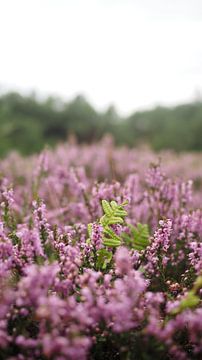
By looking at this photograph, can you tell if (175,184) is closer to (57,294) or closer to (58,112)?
(57,294)

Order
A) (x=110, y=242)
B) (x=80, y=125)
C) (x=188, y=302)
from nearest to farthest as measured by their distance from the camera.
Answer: (x=188, y=302), (x=110, y=242), (x=80, y=125)

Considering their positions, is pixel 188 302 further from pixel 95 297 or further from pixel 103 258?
pixel 103 258

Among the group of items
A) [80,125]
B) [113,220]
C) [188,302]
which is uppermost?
[80,125]

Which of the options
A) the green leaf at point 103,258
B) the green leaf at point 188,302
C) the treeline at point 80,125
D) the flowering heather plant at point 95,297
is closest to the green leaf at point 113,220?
the flowering heather plant at point 95,297

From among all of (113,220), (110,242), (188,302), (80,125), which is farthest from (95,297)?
(80,125)

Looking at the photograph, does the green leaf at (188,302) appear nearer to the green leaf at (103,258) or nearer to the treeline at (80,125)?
the green leaf at (103,258)

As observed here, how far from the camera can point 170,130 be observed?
18656 mm

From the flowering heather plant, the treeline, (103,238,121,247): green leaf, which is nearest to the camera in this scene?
the flowering heather plant

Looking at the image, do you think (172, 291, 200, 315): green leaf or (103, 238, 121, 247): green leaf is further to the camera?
(103, 238, 121, 247): green leaf

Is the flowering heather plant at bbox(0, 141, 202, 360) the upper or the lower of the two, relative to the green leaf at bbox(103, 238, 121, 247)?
lower

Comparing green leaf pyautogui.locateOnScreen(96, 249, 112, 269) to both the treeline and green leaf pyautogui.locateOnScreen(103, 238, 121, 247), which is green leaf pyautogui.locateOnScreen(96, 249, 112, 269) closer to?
green leaf pyautogui.locateOnScreen(103, 238, 121, 247)

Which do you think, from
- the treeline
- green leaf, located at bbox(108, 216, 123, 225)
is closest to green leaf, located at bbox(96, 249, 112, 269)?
green leaf, located at bbox(108, 216, 123, 225)

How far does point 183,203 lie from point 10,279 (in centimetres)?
191

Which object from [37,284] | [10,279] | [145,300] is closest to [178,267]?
[145,300]
